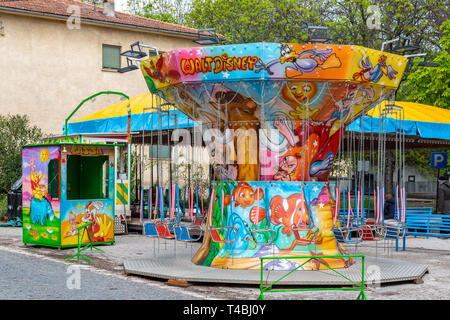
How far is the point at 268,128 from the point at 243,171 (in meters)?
0.83

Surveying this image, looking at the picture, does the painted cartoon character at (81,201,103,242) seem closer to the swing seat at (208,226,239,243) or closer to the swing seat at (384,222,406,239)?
the swing seat at (208,226,239,243)

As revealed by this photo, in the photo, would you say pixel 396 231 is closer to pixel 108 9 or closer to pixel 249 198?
pixel 249 198

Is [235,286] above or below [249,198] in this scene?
below

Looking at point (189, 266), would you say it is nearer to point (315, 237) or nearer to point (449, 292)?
point (315, 237)

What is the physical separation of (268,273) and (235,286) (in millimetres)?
682

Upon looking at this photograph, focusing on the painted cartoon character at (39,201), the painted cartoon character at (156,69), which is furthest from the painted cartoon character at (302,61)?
the painted cartoon character at (39,201)

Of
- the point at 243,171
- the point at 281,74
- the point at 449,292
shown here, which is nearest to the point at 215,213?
the point at 243,171

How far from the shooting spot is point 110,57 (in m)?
30.4

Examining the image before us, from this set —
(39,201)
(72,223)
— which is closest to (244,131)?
(72,223)

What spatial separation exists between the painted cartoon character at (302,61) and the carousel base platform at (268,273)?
10.0 feet

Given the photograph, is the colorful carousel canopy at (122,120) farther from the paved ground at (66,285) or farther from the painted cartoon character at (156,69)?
the paved ground at (66,285)

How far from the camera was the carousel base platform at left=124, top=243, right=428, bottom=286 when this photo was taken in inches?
371

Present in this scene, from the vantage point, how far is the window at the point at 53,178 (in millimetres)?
13883

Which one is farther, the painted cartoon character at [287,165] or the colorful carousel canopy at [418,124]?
the colorful carousel canopy at [418,124]
